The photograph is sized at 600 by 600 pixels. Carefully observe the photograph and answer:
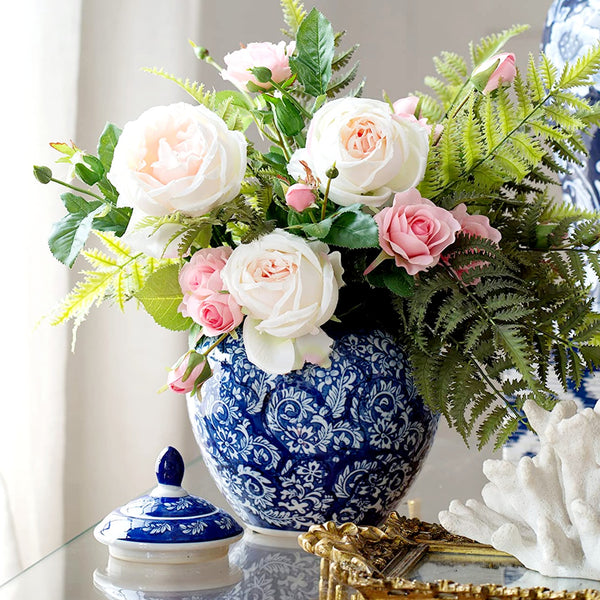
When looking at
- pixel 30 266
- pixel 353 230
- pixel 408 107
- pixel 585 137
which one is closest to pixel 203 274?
pixel 353 230

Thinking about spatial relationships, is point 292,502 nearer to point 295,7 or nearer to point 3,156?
point 295,7

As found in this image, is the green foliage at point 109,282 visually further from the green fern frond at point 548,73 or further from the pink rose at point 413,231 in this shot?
the green fern frond at point 548,73

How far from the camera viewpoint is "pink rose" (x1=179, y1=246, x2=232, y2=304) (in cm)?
56

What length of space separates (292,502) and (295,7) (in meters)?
0.38

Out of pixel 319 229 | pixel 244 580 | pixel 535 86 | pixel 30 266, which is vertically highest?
pixel 535 86

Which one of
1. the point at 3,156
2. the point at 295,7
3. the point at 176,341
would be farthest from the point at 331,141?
the point at 176,341

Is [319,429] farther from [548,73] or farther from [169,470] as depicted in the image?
[548,73]

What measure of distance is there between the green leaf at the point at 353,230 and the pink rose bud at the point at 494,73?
5.4 inches

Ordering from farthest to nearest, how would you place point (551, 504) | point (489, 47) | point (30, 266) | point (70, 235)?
point (30, 266) < point (489, 47) < point (70, 235) < point (551, 504)

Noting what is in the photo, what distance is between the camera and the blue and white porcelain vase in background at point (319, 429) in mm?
578

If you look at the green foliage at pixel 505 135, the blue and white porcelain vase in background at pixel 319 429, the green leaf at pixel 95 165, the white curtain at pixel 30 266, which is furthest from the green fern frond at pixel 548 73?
the white curtain at pixel 30 266

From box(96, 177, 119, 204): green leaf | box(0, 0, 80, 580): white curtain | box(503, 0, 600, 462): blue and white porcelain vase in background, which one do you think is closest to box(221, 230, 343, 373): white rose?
box(96, 177, 119, 204): green leaf

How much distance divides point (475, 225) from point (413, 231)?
0.06m

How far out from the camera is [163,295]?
0.60 metres
